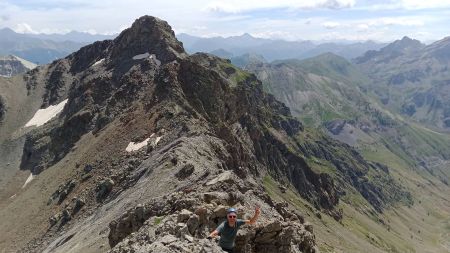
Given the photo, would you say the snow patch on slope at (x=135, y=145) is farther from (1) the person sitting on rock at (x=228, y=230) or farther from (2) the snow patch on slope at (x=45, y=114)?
(2) the snow patch on slope at (x=45, y=114)

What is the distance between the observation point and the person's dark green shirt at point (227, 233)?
2716cm

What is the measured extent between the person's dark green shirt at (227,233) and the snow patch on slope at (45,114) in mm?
145481

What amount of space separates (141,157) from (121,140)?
1395cm

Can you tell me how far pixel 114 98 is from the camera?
115625mm

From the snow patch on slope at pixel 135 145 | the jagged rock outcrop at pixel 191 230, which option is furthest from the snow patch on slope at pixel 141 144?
the jagged rock outcrop at pixel 191 230

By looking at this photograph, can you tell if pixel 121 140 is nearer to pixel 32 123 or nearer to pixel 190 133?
pixel 190 133

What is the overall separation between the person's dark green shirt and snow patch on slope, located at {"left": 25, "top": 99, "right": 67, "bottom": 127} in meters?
145

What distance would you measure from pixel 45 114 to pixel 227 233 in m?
155

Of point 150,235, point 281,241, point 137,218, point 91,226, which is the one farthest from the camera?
point 91,226

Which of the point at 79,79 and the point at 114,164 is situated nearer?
the point at 114,164

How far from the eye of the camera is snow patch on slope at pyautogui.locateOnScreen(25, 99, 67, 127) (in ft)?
541

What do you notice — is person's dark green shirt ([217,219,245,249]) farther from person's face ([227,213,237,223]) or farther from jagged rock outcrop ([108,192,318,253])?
person's face ([227,213,237,223])

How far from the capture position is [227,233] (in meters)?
27.3

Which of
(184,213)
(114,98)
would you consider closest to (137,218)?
(184,213)
